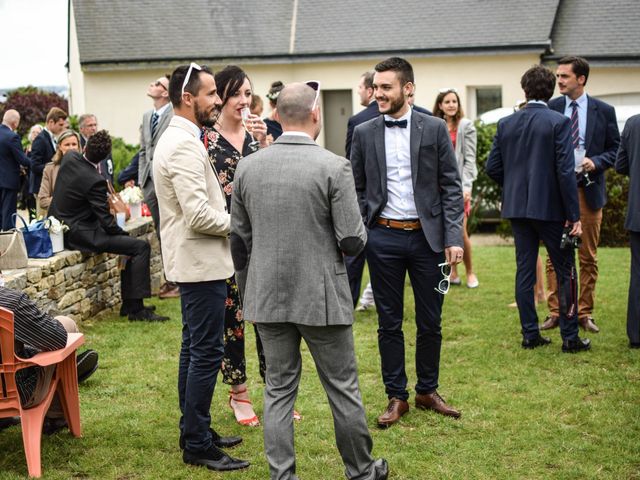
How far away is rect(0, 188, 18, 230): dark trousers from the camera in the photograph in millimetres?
13914

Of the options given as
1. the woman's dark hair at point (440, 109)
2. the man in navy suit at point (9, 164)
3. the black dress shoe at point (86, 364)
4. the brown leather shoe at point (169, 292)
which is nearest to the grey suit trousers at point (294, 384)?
the black dress shoe at point (86, 364)

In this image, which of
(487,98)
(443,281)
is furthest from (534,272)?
(487,98)

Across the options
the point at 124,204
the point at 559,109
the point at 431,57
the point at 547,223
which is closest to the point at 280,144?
the point at 547,223

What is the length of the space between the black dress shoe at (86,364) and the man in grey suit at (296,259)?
103 inches

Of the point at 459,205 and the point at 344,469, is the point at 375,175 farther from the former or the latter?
the point at 344,469

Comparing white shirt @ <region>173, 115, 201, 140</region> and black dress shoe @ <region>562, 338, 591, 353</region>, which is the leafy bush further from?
white shirt @ <region>173, 115, 201, 140</region>

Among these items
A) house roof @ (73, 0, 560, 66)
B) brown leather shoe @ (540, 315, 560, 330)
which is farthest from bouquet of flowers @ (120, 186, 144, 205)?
house roof @ (73, 0, 560, 66)

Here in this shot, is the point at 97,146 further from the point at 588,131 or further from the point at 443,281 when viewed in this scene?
the point at 588,131

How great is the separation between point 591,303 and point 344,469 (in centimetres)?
421

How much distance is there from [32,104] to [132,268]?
83.3ft

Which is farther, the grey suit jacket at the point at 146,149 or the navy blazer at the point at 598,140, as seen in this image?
the grey suit jacket at the point at 146,149

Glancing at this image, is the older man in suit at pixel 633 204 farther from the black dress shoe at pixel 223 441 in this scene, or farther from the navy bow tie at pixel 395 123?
the black dress shoe at pixel 223 441

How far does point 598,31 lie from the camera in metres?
21.0

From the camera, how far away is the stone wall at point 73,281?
807 centimetres
